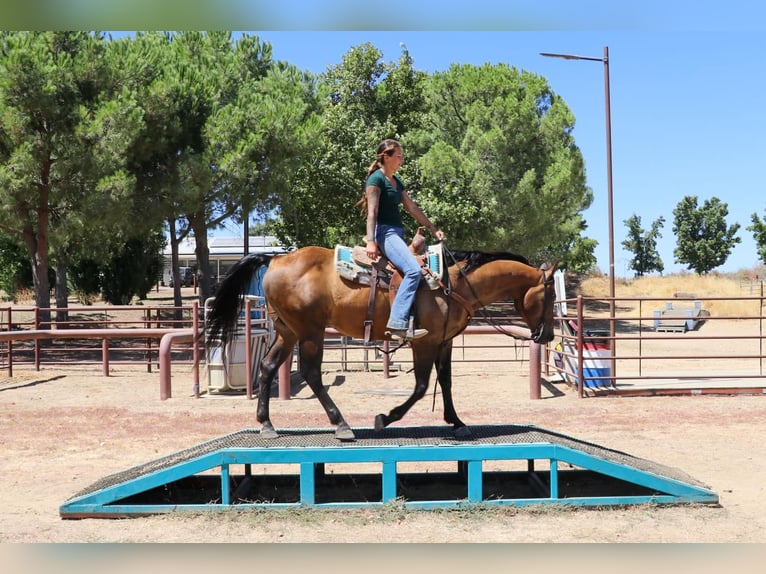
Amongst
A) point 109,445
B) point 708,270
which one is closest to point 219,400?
point 109,445

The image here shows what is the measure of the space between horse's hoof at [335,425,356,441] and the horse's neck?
1.44 metres

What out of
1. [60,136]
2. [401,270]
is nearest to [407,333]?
[401,270]

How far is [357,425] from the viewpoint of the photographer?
31.1ft

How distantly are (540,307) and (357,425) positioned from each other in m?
3.87

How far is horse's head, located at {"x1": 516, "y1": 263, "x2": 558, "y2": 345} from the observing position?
633 centimetres

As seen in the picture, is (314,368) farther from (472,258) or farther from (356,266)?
(472,258)

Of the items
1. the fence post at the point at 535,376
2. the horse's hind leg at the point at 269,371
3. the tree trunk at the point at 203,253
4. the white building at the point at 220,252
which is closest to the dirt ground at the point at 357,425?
the fence post at the point at 535,376

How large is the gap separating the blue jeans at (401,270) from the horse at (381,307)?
0.60 feet

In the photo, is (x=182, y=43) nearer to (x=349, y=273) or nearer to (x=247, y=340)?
(x=247, y=340)

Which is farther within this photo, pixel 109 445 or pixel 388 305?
pixel 109 445

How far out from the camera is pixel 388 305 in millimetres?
6117

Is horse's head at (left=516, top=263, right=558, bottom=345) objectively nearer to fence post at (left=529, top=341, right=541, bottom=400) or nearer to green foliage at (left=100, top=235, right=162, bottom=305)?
fence post at (left=529, top=341, right=541, bottom=400)

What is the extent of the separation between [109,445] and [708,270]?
191ft

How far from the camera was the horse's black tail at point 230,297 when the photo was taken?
6.65 meters
